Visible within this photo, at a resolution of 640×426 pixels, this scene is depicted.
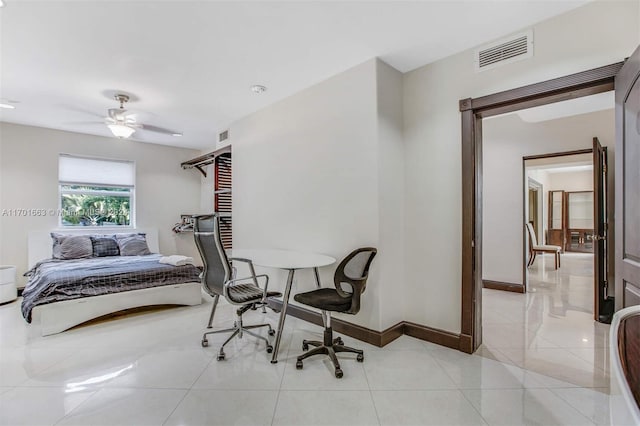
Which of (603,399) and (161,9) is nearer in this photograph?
(603,399)

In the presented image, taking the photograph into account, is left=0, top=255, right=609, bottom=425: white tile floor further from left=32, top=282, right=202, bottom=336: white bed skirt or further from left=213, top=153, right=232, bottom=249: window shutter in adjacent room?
left=213, top=153, right=232, bottom=249: window shutter in adjacent room

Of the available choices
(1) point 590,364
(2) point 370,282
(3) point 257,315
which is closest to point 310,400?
(2) point 370,282

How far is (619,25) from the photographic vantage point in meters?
1.97

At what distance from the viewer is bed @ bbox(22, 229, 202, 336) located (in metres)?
3.15

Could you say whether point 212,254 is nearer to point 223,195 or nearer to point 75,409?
point 75,409

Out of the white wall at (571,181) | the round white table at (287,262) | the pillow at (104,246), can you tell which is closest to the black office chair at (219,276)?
the round white table at (287,262)

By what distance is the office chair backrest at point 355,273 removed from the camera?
7.79 ft

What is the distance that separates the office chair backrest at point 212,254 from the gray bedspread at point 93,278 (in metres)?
1.34

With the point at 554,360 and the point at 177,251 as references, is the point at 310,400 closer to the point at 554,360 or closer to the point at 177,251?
the point at 554,360

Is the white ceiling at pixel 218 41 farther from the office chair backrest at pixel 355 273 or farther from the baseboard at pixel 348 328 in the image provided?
the baseboard at pixel 348 328

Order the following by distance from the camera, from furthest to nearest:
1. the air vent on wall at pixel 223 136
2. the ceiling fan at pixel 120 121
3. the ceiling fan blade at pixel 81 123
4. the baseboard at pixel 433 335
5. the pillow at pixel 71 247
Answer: the air vent on wall at pixel 223 136
the ceiling fan blade at pixel 81 123
the pillow at pixel 71 247
the ceiling fan at pixel 120 121
the baseboard at pixel 433 335

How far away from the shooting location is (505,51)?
245cm

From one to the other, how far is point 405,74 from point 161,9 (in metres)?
2.19

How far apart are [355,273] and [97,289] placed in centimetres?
296
